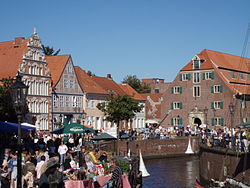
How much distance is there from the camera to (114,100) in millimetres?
54281

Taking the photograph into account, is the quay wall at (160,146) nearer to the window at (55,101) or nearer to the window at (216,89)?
the window at (216,89)

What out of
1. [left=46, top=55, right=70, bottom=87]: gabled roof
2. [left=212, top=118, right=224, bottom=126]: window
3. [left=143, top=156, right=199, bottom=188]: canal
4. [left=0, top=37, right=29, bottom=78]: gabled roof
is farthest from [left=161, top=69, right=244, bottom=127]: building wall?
[left=0, top=37, right=29, bottom=78]: gabled roof

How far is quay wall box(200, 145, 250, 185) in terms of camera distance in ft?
99.0

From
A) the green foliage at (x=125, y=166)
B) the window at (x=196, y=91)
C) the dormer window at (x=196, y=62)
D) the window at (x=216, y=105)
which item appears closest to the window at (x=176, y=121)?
the window at (x=196, y=91)

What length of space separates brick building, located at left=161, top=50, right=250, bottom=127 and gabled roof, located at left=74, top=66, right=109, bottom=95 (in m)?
10.4

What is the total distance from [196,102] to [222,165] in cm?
4035

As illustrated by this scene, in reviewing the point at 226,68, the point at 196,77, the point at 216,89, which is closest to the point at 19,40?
the point at 196,77

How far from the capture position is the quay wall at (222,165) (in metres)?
30.2

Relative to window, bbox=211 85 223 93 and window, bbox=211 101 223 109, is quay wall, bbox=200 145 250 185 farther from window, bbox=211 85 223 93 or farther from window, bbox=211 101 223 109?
window, bbox=211 85 223 93

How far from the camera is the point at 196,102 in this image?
72.6 m

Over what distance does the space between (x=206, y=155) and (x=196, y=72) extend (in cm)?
3545

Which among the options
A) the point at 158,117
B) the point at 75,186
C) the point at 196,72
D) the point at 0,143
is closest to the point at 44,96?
the point at 196,72

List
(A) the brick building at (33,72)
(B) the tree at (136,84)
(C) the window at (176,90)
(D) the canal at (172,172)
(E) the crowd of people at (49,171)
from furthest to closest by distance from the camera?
(B) the tree at (136,84)
(C) the window at (176,90)
(A) the brick building at (33,72)
(D) the canal at (172,172)
(E) the crowd of people at (49,171)

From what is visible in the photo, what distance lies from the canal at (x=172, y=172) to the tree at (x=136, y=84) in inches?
1994
